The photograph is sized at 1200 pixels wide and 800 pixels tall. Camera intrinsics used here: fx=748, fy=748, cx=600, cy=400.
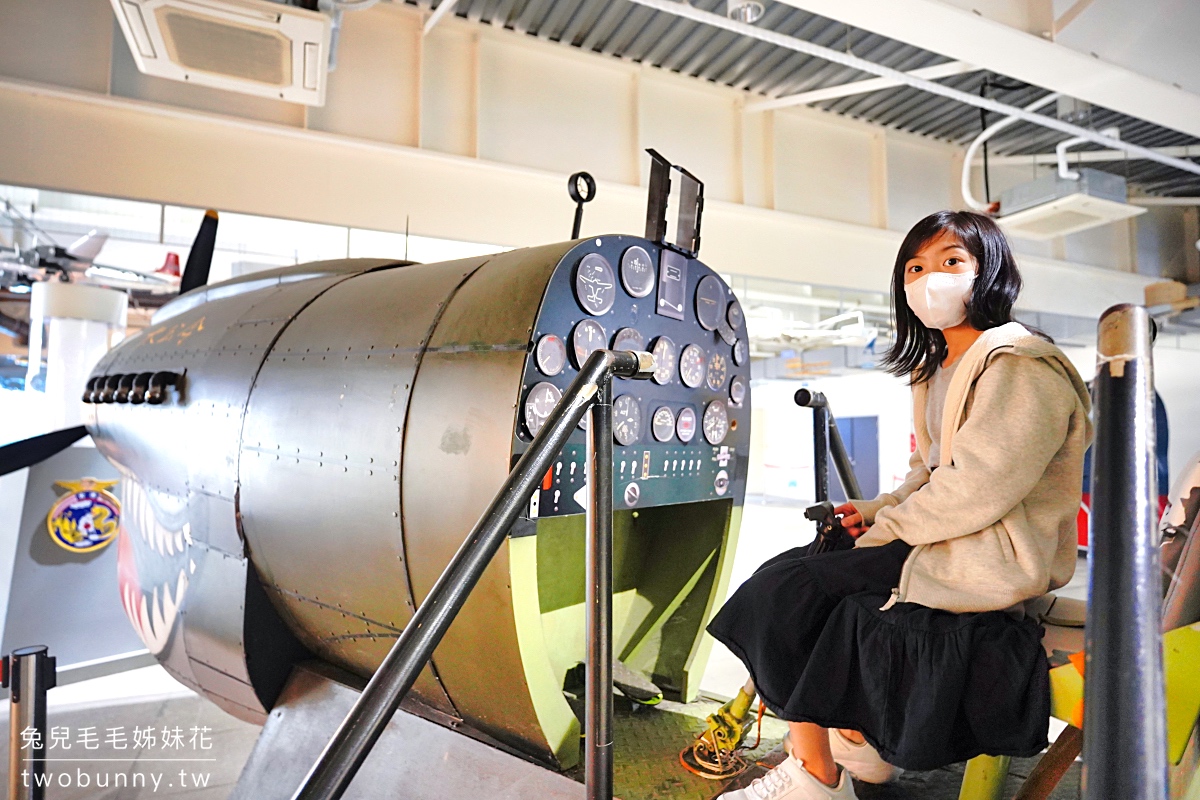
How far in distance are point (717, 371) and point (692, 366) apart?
165 millimetres

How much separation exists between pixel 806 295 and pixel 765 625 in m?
9.04

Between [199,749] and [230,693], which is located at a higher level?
[230,693]

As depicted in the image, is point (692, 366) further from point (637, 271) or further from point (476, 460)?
point (476, 460)

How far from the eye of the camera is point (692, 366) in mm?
2529

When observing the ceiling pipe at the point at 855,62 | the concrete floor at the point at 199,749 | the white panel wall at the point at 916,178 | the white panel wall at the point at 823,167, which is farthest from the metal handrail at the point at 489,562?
the white panel wall at the point at 916,178

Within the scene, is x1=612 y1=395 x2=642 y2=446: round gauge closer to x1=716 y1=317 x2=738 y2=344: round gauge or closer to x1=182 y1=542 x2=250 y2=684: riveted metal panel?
x1=716 y1=317 x2=738 y2=344: round gauge

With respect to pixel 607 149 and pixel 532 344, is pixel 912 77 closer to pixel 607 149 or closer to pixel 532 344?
pixel 607 149

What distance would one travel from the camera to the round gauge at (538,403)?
1856mm

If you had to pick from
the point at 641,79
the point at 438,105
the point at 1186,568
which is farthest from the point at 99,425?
the point at 641,79

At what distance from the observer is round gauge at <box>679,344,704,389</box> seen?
250 centimetres

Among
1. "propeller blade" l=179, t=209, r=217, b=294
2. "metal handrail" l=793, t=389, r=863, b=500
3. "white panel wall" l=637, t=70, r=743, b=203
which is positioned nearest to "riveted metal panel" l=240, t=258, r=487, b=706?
"metal handrail" l=793, t=389, r=863, b=500

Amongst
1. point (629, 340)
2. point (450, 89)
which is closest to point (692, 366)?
point (629, 340)

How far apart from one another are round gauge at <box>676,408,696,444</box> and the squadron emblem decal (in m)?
4.80

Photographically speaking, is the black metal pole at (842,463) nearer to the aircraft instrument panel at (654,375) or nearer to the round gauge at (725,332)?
the aircraft instrument panel at (654,375)
